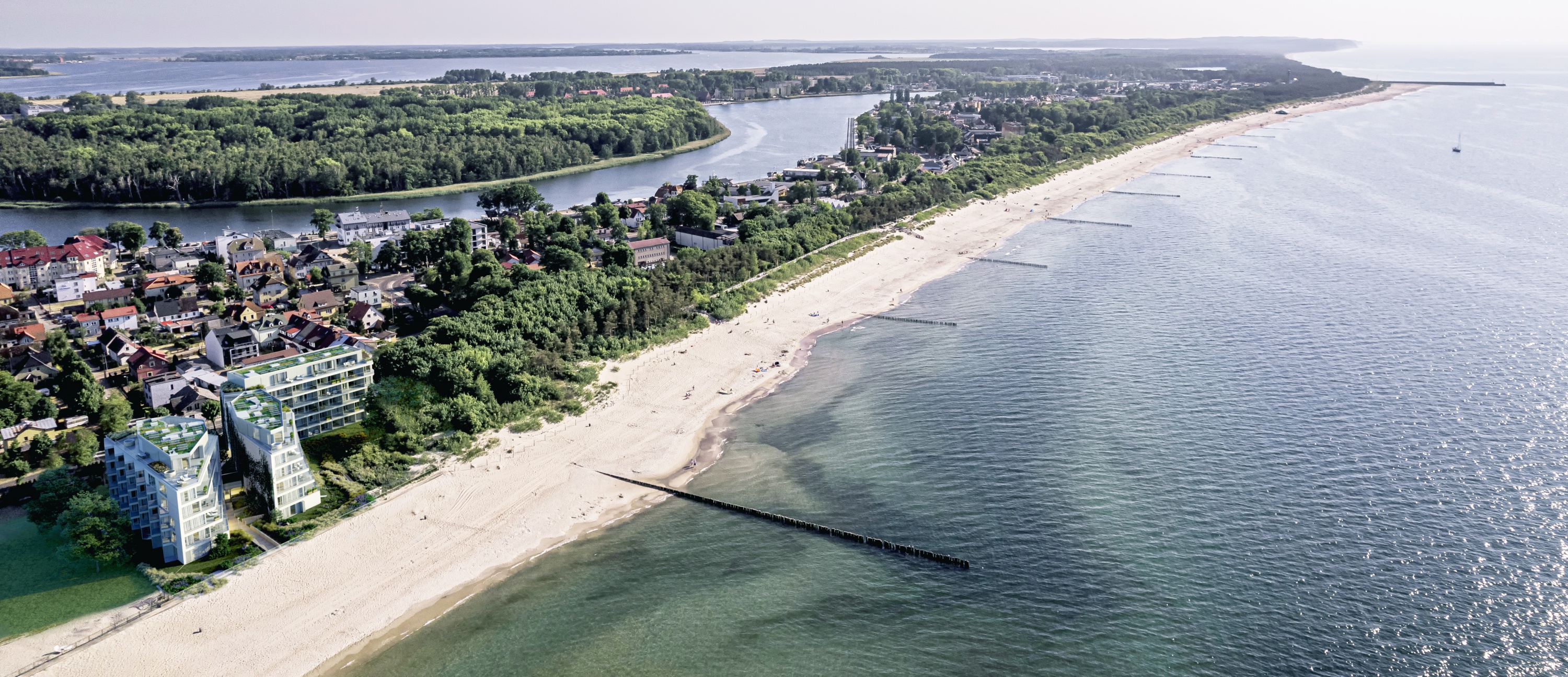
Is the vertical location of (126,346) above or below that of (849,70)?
below

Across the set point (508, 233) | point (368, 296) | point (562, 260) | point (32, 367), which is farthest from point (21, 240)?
point (562, 260)

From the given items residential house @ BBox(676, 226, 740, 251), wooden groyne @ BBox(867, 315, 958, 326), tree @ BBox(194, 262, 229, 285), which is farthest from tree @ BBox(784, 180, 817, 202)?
tree @ BBox(194, 262, 229, 285)

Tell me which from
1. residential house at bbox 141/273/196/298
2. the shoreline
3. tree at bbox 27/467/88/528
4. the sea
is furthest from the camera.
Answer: the shoreline

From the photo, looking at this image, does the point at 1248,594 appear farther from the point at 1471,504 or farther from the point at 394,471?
the point at 394,471

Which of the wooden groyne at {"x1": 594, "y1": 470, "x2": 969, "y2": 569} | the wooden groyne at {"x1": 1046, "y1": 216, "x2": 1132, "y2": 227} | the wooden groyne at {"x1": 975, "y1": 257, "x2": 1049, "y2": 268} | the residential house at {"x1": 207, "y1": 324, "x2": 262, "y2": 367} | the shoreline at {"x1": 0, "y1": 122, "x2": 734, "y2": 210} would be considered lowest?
the wooden groyne at {"x1": 594, "y1": 470, "x2": 969, "y2": 569}

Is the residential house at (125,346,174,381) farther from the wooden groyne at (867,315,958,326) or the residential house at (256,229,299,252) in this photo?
the wooden groyne at (867,315,958,326)

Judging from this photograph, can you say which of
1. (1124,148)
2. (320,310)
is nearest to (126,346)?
(320,310)
